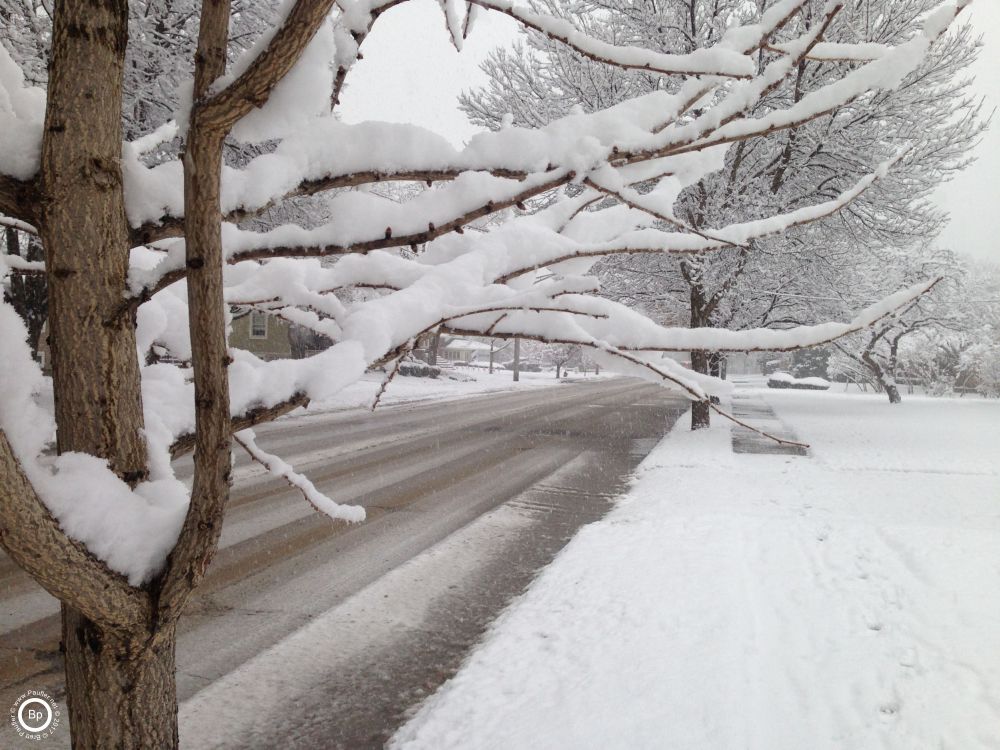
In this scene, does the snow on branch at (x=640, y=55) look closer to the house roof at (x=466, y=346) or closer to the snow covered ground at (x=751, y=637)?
the snow covered ground at (x=751, y=637)

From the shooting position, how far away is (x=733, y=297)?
1348cm

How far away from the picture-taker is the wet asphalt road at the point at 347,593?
344 cm

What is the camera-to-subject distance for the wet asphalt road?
3439 mm

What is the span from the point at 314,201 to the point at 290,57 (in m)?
14.6

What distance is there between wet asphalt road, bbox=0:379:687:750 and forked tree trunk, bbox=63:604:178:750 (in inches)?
88.4

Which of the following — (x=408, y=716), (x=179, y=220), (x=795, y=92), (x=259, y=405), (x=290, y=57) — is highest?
(x=795, y=92)

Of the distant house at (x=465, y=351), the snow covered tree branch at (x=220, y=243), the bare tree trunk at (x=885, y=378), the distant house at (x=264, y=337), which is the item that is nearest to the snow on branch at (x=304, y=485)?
the snow covered tree branch at (x=220, y=243)

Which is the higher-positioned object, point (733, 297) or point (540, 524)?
point (733, 297)

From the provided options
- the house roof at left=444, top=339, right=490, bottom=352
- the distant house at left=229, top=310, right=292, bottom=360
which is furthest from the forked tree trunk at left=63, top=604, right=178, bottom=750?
the house roof at left=444, top=339, right=490, bottom=352

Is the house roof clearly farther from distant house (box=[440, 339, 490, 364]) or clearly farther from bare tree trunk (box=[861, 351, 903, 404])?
bare tree trunk (box=[861, 351, 903, 404])

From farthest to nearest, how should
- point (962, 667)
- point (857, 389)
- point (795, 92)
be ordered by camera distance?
point (857, 389) < point (795, 92) < point (962, 667)

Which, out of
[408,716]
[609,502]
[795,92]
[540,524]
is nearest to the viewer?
[408,716]

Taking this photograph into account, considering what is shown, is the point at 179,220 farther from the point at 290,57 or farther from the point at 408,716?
the point at 408,716

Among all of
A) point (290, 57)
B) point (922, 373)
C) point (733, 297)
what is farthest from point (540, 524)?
point (922, 373)
